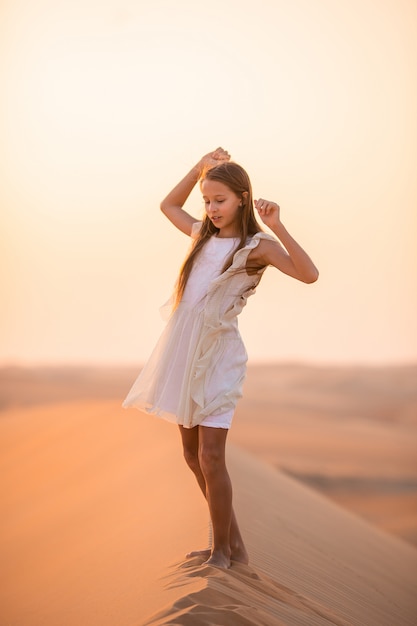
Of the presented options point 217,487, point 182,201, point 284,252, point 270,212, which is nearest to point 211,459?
point 217,487

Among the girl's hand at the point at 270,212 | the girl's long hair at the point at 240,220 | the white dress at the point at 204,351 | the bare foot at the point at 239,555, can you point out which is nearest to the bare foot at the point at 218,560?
the bare foot at the point at 239,555

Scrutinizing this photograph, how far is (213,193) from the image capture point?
205 inches

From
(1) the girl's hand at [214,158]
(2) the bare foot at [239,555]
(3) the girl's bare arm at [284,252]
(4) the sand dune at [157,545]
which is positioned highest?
(1) the girl's hand at [214,158]

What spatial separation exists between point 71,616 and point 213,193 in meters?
2.39

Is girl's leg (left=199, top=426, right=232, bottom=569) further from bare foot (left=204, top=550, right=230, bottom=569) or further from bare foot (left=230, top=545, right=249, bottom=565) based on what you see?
bare foot (left=230, top=545, right=249, bottom=565)

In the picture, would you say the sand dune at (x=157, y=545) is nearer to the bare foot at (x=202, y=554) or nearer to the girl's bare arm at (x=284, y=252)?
the bare foot at (x=202, y=554)

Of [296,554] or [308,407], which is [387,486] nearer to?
[296,554]

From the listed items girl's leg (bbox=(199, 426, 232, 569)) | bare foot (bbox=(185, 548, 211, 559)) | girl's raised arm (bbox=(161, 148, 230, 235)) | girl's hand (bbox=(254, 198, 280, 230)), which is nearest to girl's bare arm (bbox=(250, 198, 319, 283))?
girl's hand (bbox=(254, 198, 280, 230))

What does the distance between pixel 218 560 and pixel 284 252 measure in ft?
5.02

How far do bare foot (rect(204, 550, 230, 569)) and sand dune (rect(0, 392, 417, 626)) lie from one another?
64 mm

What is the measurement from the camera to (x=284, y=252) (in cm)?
502

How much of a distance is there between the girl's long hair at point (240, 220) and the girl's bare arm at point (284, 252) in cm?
21

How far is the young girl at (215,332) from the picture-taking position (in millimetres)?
4980

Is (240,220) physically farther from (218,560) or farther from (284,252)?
(218,560)
